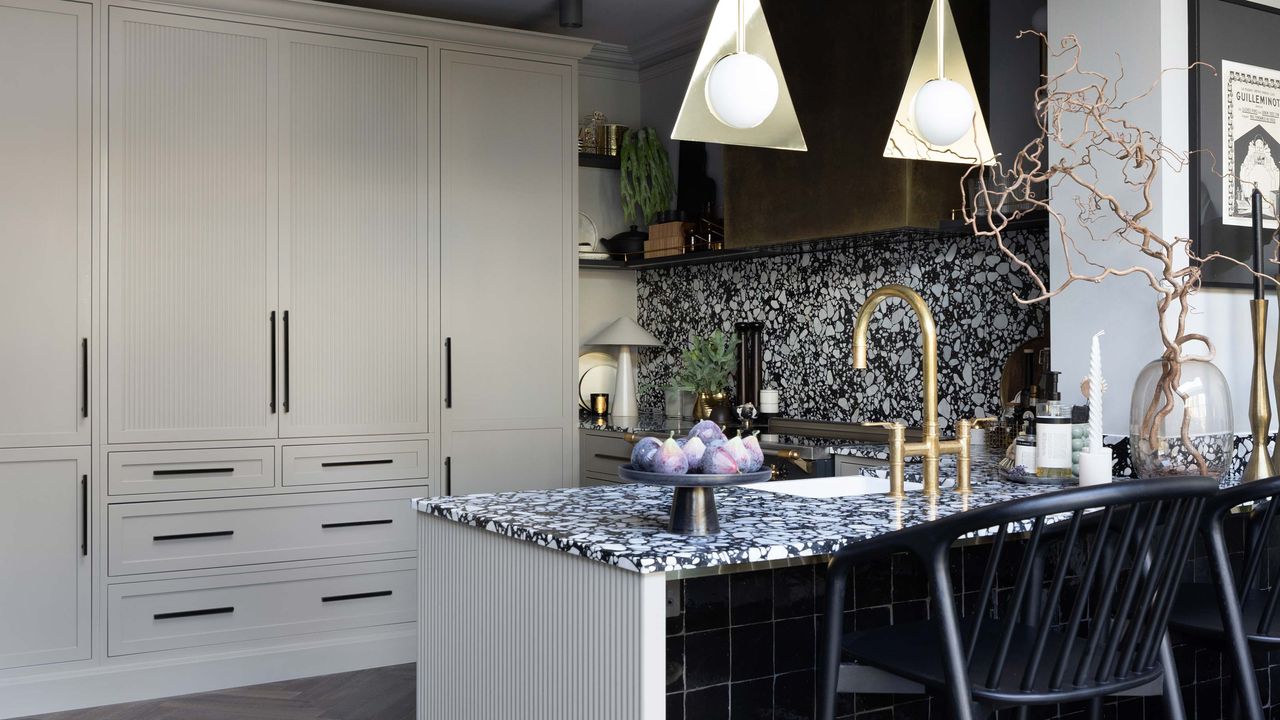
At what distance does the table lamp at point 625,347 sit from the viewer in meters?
4.81

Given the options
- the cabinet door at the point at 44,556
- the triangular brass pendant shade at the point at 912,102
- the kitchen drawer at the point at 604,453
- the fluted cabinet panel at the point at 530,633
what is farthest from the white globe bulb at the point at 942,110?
the cabinet door at the point at 44,556

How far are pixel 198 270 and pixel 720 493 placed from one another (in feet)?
7.39

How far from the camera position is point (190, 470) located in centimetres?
369

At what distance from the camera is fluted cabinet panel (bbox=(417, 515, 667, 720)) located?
1550mm

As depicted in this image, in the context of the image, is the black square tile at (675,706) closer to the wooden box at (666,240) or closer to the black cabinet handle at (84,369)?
the black cabinet handle at (84,369)

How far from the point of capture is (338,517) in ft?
12.8

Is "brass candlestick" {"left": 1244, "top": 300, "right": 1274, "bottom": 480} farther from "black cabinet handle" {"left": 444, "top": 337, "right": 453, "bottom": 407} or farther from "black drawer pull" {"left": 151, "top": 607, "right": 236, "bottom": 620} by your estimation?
"black drawer pull" {"left": 151, "top": 607, "right": 236, "bottom": 620}

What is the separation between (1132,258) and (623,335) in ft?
8.88

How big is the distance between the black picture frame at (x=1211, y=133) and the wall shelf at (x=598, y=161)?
274cm

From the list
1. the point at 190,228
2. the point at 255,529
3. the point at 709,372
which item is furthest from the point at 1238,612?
the point at 190,228

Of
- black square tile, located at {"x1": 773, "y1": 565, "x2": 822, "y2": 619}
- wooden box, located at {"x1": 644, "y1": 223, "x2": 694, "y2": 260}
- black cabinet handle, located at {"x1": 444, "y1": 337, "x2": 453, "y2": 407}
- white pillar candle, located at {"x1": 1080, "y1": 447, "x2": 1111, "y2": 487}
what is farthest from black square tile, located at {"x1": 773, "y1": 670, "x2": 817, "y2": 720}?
wooden box, located at {"x1": 644, "y1": 223, "x2": 694, "y2": 260}

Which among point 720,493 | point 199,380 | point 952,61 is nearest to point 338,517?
point 199,380

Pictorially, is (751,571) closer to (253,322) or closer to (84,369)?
(253,322)

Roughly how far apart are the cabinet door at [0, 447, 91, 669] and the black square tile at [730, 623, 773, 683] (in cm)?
257
